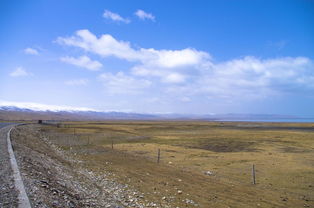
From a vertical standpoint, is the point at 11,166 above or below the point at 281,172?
above

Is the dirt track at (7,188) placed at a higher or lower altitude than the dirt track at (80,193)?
higher

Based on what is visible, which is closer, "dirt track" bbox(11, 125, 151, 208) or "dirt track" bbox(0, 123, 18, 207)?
"dirt track" bbox(0, 123, 18, 207)

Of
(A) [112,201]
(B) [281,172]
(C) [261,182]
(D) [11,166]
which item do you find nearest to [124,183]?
(A) [112,201]

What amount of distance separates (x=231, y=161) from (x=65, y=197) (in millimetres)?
23444

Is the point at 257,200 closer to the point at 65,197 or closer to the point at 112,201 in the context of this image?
the point at 112,201

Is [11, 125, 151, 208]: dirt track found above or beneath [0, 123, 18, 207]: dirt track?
beneath

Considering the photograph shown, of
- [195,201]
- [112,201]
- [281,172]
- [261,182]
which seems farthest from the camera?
[281,172]

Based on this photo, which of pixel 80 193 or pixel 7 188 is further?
pixel 80 193

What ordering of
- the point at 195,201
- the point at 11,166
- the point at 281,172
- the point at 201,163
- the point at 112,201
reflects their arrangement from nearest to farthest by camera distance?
the point at 112,201, the point at 195,201, the point at 11,166, the point at 281,172, the point at 201,163

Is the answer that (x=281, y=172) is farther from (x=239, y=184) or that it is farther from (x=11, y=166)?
(x=11, y=166)

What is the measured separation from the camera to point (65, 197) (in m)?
10.4

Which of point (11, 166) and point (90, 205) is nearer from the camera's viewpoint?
point (90, 205)

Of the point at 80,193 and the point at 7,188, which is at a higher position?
the point at 7,188

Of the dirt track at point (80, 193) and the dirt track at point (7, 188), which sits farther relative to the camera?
the dirt track at point (80, 193)
